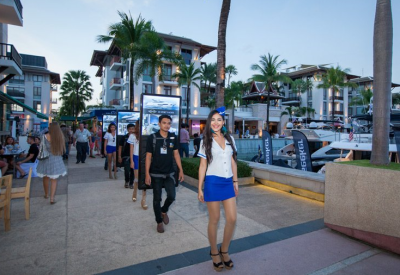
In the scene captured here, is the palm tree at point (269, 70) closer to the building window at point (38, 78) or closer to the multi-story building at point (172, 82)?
the multi-story building at point (172, 82)

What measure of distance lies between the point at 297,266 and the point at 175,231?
1.91 metres

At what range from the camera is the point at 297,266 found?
303cm

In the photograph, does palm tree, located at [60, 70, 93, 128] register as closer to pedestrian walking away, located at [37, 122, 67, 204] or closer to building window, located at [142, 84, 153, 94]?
building window, located at [142, 84, 153, 94]

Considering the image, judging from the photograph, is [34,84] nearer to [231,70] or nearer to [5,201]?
[231,70]

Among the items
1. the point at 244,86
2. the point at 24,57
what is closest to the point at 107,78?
the point at 24,57

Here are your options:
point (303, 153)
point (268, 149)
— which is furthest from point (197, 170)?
point (268, 149)

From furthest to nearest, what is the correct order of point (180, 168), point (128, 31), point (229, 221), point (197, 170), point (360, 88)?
point (360, 88) < point (128, 31) < point (197, 170) < point (180, 168) < point (229, 221)

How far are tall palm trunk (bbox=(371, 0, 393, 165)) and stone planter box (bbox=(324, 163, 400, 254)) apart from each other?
1.73 ft

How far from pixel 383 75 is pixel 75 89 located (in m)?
52.5

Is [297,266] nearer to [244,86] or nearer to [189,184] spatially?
[189,184]

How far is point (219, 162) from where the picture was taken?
2996mm

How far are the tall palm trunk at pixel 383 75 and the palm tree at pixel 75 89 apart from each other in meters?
50.0

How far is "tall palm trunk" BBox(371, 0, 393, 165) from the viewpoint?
13.1ft

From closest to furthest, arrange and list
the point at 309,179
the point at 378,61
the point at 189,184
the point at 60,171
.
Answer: the point at 378,61, the point at 60,171, the point at 309,179, the point at 189,184
